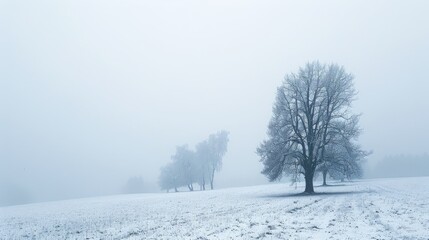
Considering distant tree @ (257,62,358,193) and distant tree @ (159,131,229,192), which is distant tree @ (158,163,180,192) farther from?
distant tree @ (257,62,358,193)

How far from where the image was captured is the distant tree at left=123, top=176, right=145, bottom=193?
16700 cm

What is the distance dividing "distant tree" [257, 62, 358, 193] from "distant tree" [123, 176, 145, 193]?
5315 inches

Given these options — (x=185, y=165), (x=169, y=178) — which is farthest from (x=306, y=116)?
(x=169, y=178)

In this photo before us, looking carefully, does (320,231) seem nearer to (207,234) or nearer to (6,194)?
(207,234)

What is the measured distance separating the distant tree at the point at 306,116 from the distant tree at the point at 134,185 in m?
135

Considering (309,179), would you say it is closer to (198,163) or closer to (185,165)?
(198,163)

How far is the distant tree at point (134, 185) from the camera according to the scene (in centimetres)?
16700

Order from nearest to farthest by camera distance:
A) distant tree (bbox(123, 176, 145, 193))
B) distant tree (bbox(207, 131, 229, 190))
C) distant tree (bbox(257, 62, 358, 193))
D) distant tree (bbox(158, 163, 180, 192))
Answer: distant tree (bbox(257, 62, 358, 193)) < distant tree (bbox(207, 131, 229, 190)) < distant tree (bbox(158, 163, 180, 192)) < distant tree (bbox(123, 176, 145, 193))

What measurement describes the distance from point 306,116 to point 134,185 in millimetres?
139135

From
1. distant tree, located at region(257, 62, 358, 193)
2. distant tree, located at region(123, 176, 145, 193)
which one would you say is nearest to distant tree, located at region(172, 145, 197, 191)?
distant tree, located at region(257, 62, 358, 193)

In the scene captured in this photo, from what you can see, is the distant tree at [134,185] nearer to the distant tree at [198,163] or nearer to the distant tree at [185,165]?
the distant tree at [198,163]

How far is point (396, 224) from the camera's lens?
46.0 ft

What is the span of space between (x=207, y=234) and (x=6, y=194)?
13607cm

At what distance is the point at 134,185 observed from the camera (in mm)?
167875
